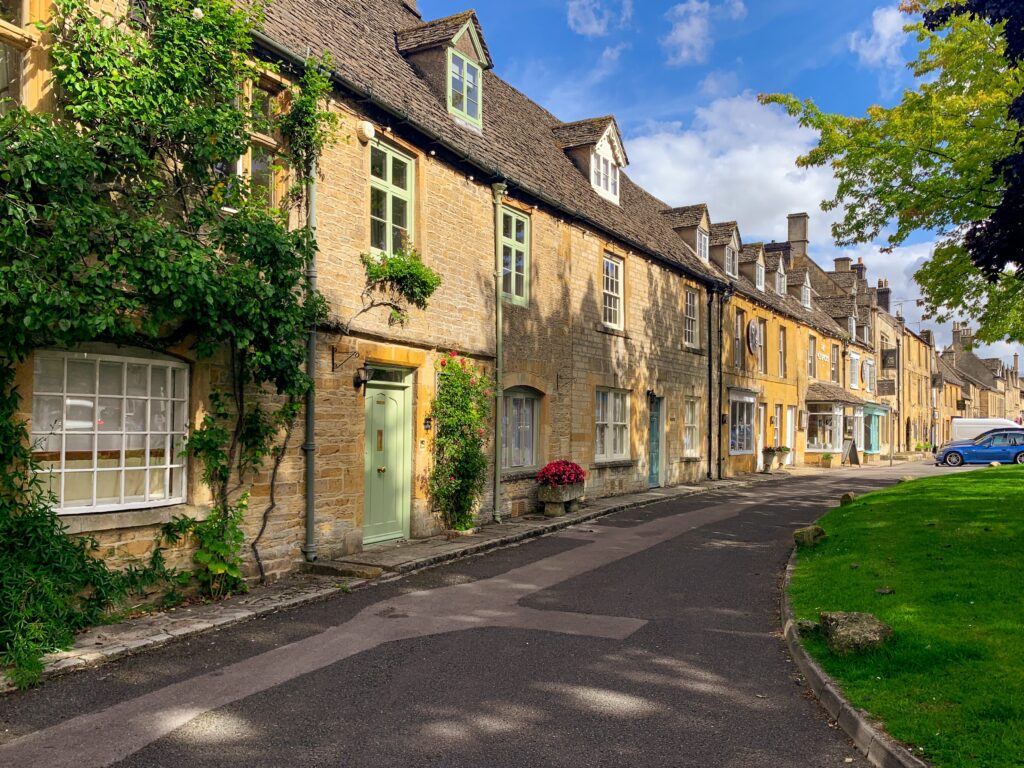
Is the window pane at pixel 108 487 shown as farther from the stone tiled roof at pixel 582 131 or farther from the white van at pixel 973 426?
the white van at pixel 973 426

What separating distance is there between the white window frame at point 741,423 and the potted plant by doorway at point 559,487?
499 inches

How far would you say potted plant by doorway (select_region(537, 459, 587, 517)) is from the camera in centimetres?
1537

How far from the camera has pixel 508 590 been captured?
30.9ft

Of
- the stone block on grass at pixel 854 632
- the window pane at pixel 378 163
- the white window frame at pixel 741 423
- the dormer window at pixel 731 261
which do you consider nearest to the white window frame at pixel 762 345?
the white window frame at pixel 741 423

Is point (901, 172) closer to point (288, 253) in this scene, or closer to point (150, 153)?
point (288, 253)

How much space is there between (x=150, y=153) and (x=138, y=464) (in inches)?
125

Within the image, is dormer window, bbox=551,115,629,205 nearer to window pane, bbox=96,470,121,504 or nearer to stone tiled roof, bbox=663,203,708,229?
stone tiled roof, bbox=663,203,708,229

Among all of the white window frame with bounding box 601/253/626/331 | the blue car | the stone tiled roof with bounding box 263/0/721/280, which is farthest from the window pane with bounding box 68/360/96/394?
the blue car

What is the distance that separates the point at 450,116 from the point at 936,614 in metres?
11.0

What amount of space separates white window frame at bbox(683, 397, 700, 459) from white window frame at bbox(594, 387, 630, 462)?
431 cm

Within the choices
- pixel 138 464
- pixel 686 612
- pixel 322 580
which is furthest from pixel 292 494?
pixel 686 612

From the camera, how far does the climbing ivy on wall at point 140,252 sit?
21.0 ft

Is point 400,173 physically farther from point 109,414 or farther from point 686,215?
point 686,215

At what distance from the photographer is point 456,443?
1297cm
